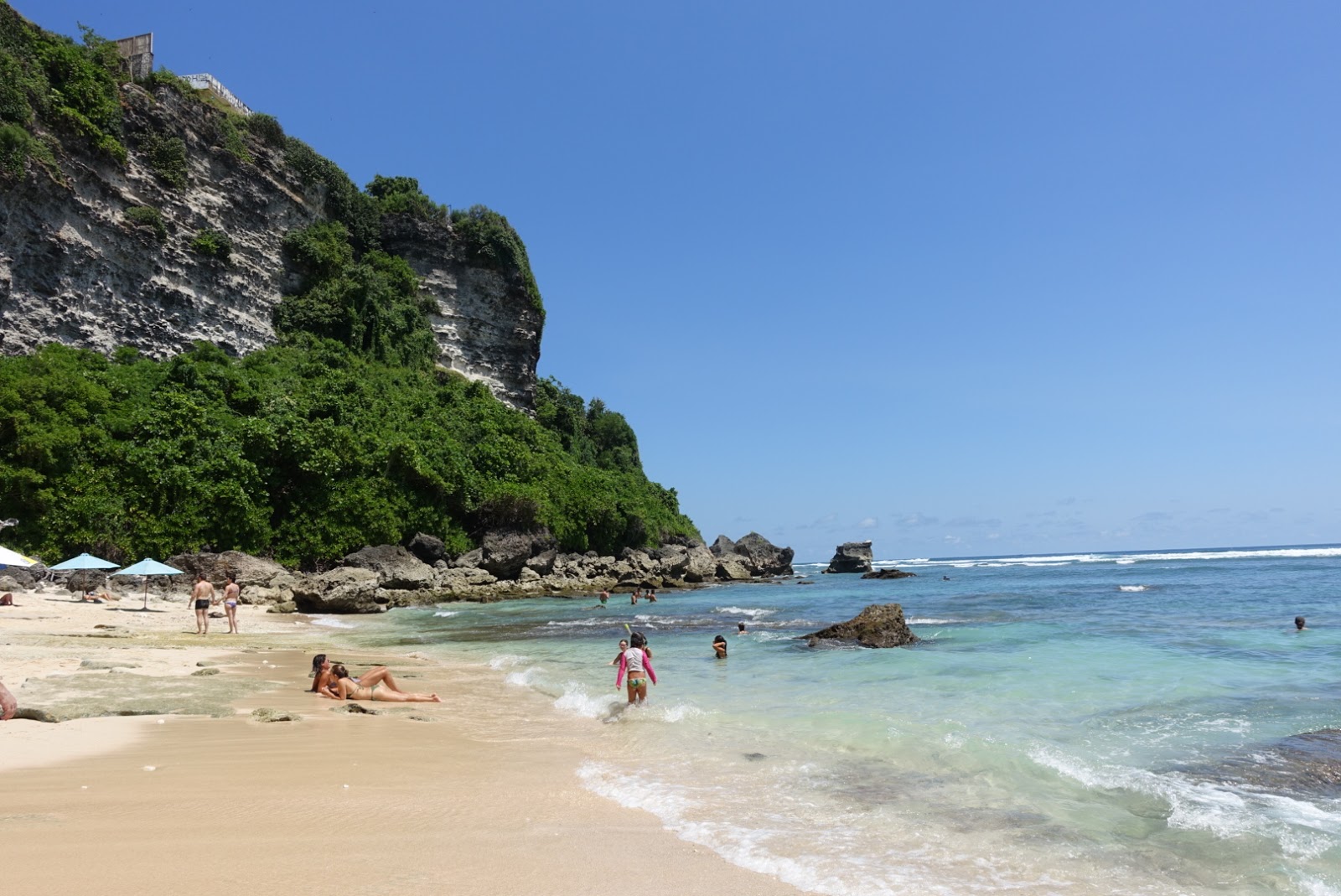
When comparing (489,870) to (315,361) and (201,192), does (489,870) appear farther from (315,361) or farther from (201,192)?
(201,192)

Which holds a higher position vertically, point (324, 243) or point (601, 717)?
point (324, 243)

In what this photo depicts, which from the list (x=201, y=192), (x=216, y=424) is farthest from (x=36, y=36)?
(x=216, y=424)

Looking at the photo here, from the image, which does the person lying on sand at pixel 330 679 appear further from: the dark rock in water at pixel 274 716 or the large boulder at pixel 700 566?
the large boulder at pixel 700 566

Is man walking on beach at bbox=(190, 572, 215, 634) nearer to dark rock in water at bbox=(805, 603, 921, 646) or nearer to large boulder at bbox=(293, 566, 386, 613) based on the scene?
large boulder at bbox=(293, 566, 386, 613)

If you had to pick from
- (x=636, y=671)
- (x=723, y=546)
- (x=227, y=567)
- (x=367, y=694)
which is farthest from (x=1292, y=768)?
(x=723, y=546)

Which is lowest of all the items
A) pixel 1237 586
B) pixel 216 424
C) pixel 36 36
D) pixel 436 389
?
pixel 1237 586

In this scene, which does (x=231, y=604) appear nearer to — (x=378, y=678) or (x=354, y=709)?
(x=378, y=678)

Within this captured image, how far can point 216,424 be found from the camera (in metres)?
30.5

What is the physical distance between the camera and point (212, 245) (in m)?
38.3

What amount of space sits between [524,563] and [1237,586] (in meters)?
35.4

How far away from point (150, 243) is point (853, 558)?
208ft

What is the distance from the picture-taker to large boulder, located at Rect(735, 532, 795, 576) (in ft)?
209

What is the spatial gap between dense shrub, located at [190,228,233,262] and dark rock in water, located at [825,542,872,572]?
5940 centimetres

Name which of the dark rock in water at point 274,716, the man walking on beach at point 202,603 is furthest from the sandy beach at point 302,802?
the man walking on beach at point 202,603
